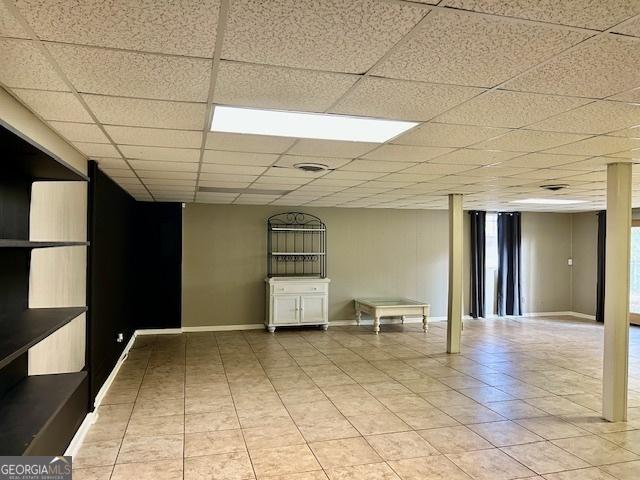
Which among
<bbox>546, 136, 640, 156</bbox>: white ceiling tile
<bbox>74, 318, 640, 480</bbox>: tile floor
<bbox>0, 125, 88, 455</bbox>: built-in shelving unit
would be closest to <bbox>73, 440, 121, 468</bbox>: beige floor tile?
<bbox>74, 318, 640, 480</bbox>: tile floor

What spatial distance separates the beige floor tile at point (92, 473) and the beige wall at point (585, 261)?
385 inches

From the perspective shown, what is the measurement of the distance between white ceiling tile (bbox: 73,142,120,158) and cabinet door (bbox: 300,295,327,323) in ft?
16.4

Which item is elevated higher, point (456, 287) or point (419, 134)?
point (419, 134)

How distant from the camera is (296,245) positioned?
8688 mm

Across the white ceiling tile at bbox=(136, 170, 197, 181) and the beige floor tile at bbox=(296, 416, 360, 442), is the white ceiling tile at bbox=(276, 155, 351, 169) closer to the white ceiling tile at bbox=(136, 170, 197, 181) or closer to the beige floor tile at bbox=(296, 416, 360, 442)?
the white ceiling tile at bbox=(136, 170, 197, 181)

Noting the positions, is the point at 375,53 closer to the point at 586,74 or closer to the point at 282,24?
the point at 282,24

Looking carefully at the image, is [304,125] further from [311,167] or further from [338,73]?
[311,167]

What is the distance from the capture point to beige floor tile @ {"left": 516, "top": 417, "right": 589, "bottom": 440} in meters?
3.71

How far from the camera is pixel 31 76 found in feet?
6.52

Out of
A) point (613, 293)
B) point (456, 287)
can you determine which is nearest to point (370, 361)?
point (456, 287)

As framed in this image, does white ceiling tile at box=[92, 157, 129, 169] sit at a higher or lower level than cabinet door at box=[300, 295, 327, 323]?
higher

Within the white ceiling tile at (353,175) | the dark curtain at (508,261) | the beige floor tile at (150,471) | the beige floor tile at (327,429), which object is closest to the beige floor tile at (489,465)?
the beige floor tile at (327,429)

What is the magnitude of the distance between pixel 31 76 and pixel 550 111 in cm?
253

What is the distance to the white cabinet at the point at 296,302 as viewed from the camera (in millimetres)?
8039
